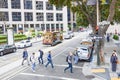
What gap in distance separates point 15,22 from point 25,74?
7023cm

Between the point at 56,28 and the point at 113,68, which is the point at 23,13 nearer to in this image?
the point at 56,28

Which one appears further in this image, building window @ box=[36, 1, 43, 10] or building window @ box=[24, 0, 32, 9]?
building window @ box=[36, 1, 43, 10]

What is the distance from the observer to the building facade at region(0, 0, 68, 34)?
287 feet

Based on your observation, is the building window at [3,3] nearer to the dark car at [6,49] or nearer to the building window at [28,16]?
the building window at [28,16]

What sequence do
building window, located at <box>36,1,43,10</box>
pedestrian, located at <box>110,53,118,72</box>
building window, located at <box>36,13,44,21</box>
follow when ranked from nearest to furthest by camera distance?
pedestrian, located at <box>110,53,118,72</box>
building window, located at <box>36,1,43,10</box>
building window, located at <box>36,13,44,21</box>

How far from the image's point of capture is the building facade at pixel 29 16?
87562mm

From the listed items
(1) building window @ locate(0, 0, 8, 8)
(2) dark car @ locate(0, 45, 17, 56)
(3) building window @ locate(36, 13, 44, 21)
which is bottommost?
(2) dark car @ locate(0, 45, 17, 56)

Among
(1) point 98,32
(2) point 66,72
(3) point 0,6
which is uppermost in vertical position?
(3) point 0,6

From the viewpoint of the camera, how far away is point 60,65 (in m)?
25.6

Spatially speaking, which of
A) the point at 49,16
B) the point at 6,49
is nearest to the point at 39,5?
the point at 49,16

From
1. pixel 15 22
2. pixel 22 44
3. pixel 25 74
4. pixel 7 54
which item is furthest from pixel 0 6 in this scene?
pixel 25 74

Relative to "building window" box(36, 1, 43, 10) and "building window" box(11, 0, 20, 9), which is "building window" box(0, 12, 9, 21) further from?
"building window" box(36, 1, 43, 10)

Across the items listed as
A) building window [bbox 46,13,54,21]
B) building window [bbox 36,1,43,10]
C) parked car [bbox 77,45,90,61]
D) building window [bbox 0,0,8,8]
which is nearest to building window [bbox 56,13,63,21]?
building window [bbox 46,13,54,21]

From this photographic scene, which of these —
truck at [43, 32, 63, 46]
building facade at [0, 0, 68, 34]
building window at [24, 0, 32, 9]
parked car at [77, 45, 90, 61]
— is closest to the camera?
parked car at [77, 45, 90, 61]
